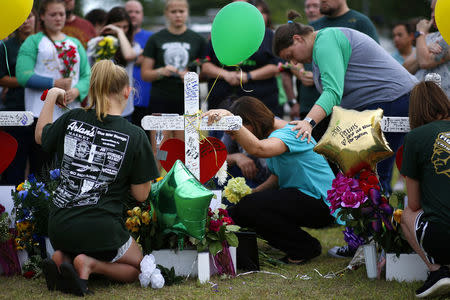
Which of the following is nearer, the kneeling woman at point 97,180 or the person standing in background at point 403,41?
the kneeling woman at point 97,180

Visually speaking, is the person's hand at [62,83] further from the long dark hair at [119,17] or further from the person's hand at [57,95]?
the person's hand at [57,95]

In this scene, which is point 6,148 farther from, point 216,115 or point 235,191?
A: point 235,191

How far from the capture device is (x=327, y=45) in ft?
13.7

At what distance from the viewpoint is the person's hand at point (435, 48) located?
17.0 feet

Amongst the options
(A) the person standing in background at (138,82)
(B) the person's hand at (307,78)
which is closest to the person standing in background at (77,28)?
(A) the person standing in background at (138,82)

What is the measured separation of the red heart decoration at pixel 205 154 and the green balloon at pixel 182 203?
0.38 metres

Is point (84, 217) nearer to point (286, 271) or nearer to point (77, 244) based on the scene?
point (77, 244)

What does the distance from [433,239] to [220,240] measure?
3.91 ft

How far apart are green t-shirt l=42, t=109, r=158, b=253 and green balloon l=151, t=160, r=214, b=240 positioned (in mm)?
182

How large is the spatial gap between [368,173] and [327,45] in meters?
1.01

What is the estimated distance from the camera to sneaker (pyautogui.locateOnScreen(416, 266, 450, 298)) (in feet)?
10.1

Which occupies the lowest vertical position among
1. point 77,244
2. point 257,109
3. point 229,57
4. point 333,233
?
point 333,233

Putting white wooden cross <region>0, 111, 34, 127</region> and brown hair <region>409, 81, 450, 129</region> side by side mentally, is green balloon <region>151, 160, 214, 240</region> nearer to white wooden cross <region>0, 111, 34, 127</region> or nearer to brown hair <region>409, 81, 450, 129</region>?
white wooden cross <region>0, 111, 34, 127</region>

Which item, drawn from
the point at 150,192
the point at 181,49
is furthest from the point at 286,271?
the point at 181,49
